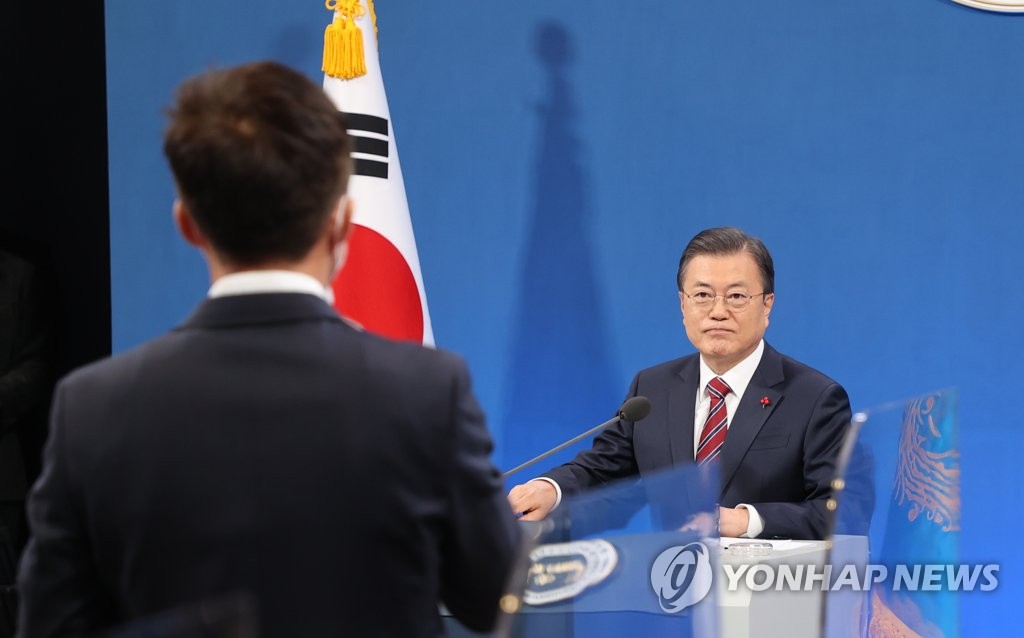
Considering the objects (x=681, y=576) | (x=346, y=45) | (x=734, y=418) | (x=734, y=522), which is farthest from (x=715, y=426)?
(x=681, y=576)

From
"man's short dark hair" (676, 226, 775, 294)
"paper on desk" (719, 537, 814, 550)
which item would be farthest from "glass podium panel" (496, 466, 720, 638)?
"man's short dark hair" (676, 226, 775, 294)

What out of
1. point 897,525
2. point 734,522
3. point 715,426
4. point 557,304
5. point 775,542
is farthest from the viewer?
point 557,304

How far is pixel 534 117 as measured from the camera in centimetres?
423

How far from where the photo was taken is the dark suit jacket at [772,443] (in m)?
2.88

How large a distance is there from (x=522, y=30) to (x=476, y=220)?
0.69 metres

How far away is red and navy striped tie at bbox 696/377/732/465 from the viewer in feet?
10.1

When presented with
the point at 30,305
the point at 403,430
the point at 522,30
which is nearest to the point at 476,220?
the point at 522,30

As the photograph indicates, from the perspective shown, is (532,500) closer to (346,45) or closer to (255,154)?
(346,45)

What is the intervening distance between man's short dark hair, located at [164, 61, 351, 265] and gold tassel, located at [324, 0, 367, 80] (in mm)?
2512

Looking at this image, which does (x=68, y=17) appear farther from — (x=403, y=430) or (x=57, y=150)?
(x=403, y=430)

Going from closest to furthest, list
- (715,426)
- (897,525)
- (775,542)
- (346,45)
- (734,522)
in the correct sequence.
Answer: (897,525), (775,542), (734,522), (715,426), (346,45)

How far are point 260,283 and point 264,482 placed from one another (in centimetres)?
19

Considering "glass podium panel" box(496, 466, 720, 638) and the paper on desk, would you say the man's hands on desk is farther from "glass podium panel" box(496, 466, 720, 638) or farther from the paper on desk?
"glass podium panel" box(496, 466, 720, 638)

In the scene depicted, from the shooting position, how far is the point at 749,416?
3035mm
